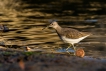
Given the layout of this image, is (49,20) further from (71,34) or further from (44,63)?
(44,63)

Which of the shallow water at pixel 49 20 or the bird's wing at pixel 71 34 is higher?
the bird's wing at pixel 71 34

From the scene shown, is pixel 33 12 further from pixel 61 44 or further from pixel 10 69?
pixel 10 69

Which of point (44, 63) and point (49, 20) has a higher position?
point (44, 63)

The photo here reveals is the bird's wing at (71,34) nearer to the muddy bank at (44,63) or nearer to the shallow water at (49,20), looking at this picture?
the shallow water at (49,20)

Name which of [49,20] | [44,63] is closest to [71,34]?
[44,63]

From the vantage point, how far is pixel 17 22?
2372 centimetres

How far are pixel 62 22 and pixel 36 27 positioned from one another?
7.53 feet

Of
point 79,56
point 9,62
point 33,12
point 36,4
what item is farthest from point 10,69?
point 36,4

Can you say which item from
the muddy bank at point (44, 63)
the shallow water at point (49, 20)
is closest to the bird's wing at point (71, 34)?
the shallow water at point (49, 20)

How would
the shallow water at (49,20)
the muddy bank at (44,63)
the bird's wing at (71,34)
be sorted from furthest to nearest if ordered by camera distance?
the shallow water at (49,20)
the bird's wing at (71,34)
the muddy bank at (44,63)

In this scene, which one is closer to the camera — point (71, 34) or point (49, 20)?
point (71, 34)

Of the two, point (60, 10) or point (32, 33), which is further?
point (60, 10)

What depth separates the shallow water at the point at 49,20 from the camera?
1694 cm

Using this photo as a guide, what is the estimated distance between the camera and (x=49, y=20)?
24.1 meters
